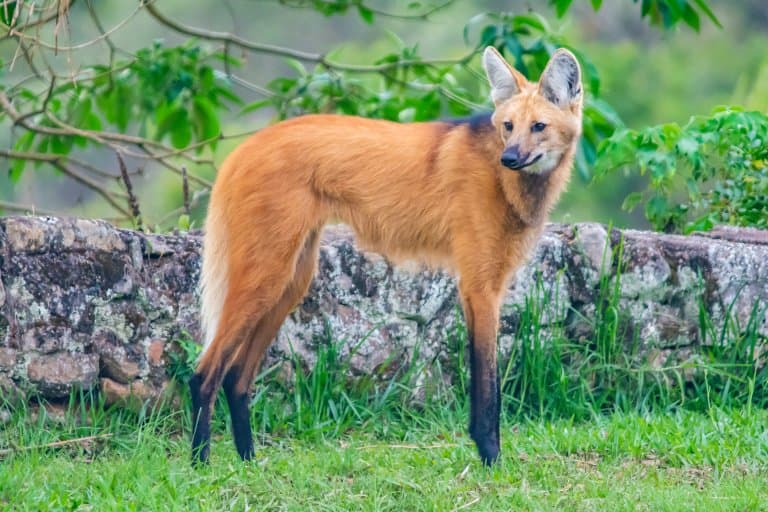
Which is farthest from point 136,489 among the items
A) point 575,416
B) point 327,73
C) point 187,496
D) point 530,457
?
point 327,73

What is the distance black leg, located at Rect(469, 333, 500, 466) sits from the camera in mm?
3543

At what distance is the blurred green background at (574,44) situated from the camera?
14141 mm

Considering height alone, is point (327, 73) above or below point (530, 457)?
above

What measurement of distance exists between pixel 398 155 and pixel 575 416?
1228 mm

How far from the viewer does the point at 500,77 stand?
12.6 feet

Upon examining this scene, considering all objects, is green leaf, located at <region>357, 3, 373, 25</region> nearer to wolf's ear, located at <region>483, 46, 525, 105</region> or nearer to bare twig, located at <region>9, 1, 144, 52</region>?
wolf's ear, located at <region>483, 46, 525, 105</region>

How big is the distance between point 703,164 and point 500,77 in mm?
1463

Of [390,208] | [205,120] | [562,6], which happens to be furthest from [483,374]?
[205,120]

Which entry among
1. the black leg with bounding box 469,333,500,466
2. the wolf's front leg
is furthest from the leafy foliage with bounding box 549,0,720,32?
the black leg with bounding box 469,333,500,466

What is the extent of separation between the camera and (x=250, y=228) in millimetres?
3680

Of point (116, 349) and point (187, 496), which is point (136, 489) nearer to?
point (187, 496)

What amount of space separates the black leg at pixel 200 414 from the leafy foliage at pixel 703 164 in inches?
74.6

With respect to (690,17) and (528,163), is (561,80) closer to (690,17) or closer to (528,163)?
(528,163)

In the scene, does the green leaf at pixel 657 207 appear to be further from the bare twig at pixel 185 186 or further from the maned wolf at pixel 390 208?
the bare twig at pixel 185 186
